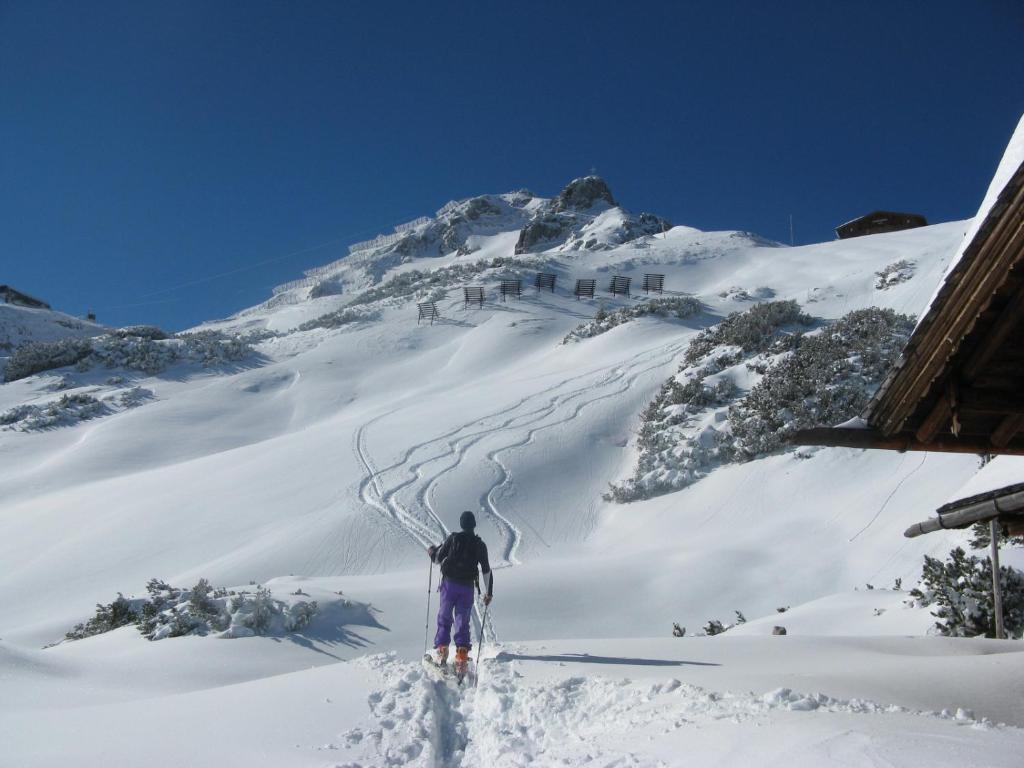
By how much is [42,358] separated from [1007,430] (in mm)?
36506

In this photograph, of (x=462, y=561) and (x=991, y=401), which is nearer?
(x=991, y=401)

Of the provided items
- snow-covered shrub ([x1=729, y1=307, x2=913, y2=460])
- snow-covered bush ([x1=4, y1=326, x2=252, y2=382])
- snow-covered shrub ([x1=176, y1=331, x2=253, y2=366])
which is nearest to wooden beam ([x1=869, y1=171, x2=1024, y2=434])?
snow-covered shrub ([x1=729, y1=307, x2=913, y2=460])

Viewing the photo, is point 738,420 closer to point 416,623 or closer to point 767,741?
point 416,623

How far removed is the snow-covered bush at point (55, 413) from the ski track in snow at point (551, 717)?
78.3 feet

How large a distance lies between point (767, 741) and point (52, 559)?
1409 cm

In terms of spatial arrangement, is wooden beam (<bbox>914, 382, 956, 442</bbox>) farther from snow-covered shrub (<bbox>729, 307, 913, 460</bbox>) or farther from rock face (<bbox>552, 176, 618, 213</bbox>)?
rock face (<bbox>552, 176, 618, 213</bbox>)

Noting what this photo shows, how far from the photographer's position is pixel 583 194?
9081 cm

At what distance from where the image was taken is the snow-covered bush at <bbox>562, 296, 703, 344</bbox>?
29.6 metres

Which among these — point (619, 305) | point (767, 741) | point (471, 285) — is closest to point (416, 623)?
point (767, 741)

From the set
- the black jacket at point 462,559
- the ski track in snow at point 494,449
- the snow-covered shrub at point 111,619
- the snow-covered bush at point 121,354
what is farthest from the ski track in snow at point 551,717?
the snow-covered bush at point 121,354

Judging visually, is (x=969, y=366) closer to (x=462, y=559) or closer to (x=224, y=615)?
(x=462, y=559)

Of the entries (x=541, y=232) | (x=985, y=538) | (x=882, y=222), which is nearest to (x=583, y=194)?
(x=541, y=232)

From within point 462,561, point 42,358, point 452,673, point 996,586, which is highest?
point 42,358

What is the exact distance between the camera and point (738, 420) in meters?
15.7
